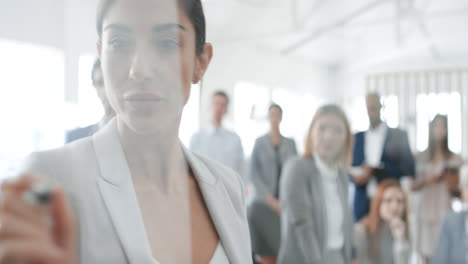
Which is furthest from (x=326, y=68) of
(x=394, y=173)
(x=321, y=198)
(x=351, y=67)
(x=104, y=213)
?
(x=104, y=213)

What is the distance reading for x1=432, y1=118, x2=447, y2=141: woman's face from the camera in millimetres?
1068

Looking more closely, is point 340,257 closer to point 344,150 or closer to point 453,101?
point 344,150

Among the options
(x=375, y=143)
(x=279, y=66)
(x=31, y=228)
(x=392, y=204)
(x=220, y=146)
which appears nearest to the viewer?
(x=31, y=228)

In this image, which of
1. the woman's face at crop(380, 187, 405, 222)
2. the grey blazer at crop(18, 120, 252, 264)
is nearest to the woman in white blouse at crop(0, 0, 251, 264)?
the grey blazer at crop(18, 120, 252, 264)

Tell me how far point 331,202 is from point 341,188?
0.04 metres

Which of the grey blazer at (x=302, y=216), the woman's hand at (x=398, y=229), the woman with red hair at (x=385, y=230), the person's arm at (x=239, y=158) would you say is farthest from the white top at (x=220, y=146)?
the woman's hand at (x=398, y=229)

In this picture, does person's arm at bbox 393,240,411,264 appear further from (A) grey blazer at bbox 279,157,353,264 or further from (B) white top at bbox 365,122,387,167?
(A) grey blazer at bbox 279,157,353,264

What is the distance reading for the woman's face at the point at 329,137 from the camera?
2.35ft

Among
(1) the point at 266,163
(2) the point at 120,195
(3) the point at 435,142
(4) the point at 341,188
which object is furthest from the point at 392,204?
(2) the point at 120,195

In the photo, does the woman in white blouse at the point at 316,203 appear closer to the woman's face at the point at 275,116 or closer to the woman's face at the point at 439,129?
the woman's face at the point at 275,116

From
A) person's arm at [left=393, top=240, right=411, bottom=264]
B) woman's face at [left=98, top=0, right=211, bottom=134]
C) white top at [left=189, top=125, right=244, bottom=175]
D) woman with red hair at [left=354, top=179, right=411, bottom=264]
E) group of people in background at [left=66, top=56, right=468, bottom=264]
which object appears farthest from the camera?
person's arm at [left=393, top=240, right=411, bottom=264]

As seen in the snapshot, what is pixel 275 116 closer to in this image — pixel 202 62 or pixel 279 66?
pixel 279 66

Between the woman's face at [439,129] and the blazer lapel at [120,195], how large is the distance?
93cm

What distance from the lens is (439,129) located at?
1.10 m
